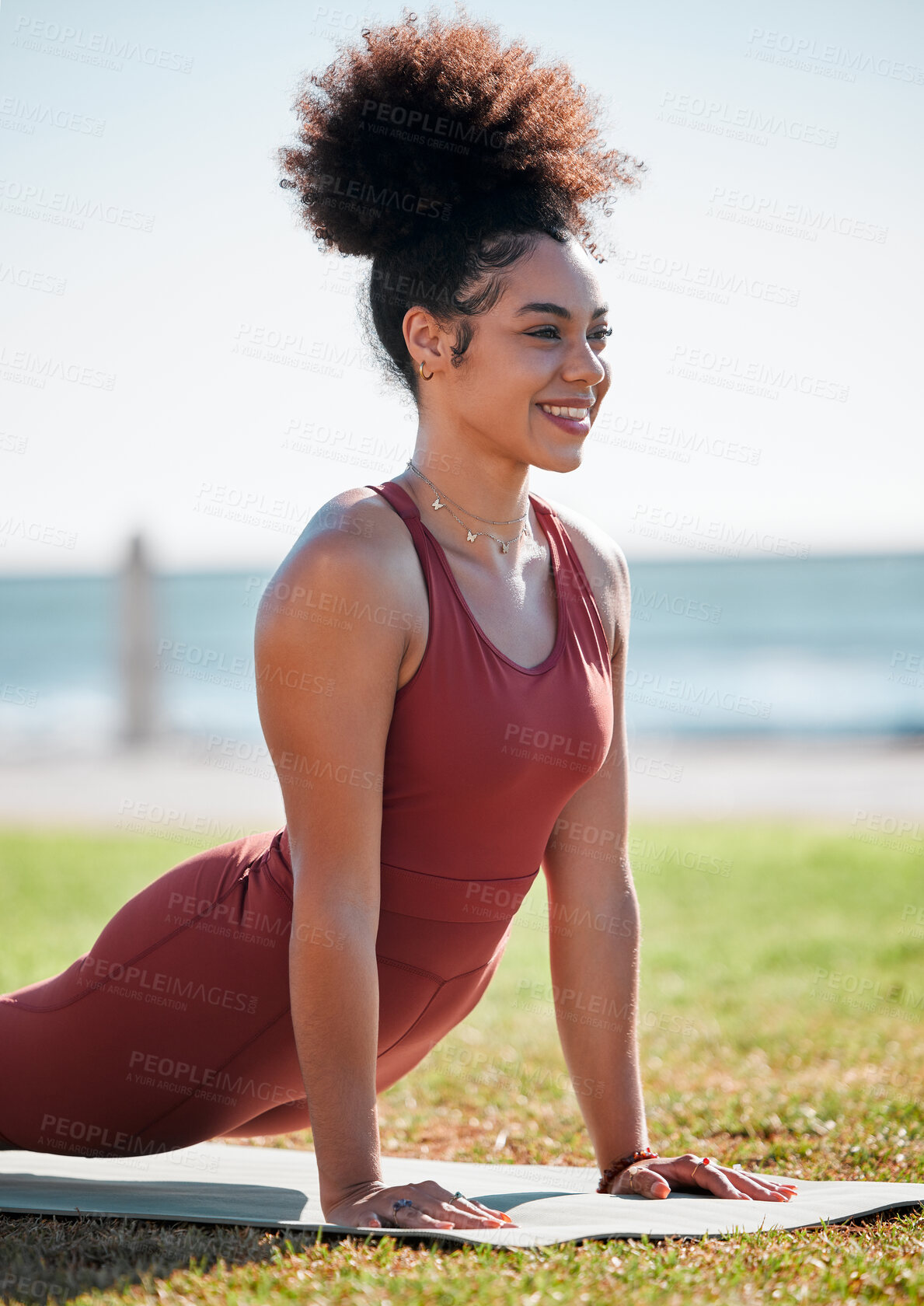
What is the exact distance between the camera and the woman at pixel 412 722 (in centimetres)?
224

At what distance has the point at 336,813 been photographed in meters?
2.22

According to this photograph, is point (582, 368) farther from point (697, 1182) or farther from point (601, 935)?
point (697, 1182)

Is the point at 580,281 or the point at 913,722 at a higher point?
the point at 580,281

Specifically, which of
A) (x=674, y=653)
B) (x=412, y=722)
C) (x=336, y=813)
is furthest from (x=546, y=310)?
(x=674, y=653)

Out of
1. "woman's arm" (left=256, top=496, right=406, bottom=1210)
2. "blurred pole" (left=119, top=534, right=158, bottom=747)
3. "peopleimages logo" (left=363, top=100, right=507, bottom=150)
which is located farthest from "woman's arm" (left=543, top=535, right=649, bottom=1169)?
"blurred pole" (left=119, top=534, right=158, bottom=747)

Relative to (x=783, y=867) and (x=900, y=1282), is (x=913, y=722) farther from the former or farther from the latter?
(x=900, y=1282)

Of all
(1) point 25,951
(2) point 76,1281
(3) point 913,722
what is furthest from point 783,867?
(3) point 913,722

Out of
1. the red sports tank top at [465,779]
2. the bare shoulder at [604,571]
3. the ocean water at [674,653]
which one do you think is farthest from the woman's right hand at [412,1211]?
the ocean water at [674,653]

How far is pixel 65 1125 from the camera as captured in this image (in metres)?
2.61

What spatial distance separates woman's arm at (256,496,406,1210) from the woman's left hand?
0.68 m

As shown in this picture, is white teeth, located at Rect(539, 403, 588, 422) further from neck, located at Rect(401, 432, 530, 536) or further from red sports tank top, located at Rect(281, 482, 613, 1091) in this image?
red sports tank top, located at Rect(281, 482, 613, 1091)

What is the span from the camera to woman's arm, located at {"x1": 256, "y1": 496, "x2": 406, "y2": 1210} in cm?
A: 221

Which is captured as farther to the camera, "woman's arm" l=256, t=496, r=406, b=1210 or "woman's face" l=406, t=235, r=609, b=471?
"woman's face" l=406, t=235, r=609, b=471

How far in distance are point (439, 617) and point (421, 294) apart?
672 mm
